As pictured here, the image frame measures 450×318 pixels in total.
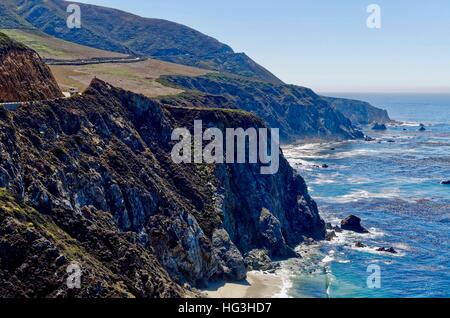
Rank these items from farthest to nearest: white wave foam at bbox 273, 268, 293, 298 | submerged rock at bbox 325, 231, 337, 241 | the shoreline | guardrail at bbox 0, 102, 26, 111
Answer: submerged rock at bbox 325, 231, 337, 241 < white wave foam at bbox 273, 268, 293, 298 < the shoreline < guardrail at bbox 0, 102, 26, 111

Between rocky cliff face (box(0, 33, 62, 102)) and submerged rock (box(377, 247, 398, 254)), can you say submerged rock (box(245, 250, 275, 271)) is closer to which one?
submerged rock (box(377, 247, 398, 254))

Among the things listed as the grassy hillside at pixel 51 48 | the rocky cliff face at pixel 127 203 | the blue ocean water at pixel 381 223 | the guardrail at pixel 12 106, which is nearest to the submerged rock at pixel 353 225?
the blue ocean water at pixel 381 223

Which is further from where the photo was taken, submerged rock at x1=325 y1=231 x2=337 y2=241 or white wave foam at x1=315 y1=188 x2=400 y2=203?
white wave foam at x1=315 y1=188 x2=400 y2=203

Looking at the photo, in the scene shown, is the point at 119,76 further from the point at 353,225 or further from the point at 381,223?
the point at 381,223

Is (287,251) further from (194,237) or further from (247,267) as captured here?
(194,237)

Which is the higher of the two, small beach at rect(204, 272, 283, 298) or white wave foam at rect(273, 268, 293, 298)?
small beach at rect(204, 272, 283, 298)

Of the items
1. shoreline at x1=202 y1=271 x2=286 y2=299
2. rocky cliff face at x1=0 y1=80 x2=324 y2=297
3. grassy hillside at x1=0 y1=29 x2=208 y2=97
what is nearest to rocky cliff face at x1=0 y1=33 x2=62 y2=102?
grassy hillside at x1=0 y1=29 x2=208 y2=97
